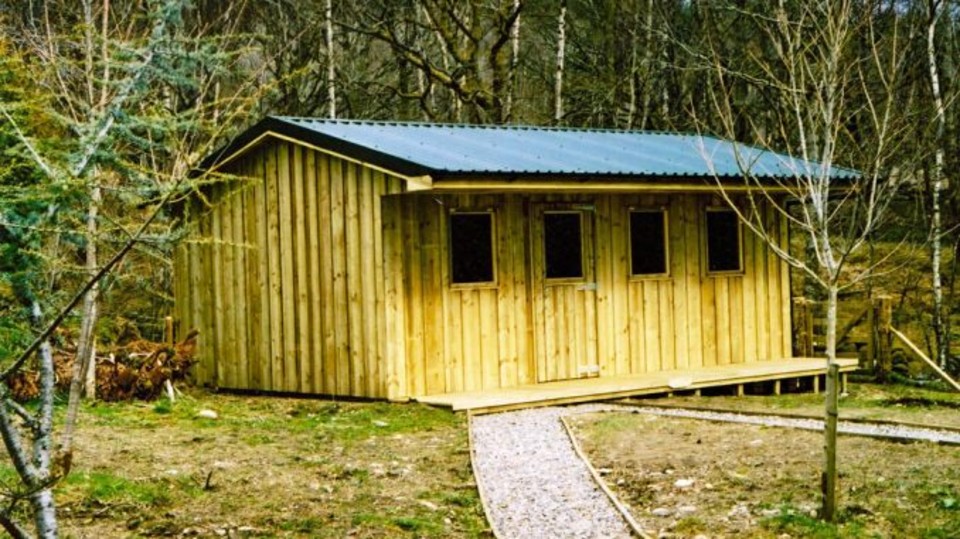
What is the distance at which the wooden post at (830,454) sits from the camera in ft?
21.4

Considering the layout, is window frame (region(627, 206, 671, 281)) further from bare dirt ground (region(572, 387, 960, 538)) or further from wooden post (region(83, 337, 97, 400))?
wooden post (region(83, 337, 97, 400))

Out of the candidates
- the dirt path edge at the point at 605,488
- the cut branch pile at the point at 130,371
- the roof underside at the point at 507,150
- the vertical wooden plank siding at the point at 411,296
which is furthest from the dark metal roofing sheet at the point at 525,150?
the cut branch pile at the point at 130,371

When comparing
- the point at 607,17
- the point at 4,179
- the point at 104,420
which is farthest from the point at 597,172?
the point at 607,17

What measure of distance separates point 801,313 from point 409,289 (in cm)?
636

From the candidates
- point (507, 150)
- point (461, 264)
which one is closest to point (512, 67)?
point (507, 150)

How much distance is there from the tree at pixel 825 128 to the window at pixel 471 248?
2.66m

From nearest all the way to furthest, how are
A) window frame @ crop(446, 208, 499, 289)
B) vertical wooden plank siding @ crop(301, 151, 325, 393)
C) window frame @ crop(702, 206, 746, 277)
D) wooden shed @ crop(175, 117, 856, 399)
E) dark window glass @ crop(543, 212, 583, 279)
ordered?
wooden shed @ crop(175, 117, 856, 399)
window frame @ crop(446, 208, 499, 289)
vertical wooden plank siding @ crop(301, 151, 325, 393)
dark window glass @ crop(543, 212, 583, 279)
window frame @ crop(702, 206, 746, 277)

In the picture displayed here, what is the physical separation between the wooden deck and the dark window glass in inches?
50.9

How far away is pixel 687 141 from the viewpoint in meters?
16.4

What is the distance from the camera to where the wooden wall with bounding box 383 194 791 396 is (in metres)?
12.0

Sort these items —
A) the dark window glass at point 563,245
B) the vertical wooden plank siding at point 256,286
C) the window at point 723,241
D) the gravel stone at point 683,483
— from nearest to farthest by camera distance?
the gravel stone at point 683,483, the dark window glass at point 563,245, the vertical wooden plank siding at point 256,286, the window at point 723,241

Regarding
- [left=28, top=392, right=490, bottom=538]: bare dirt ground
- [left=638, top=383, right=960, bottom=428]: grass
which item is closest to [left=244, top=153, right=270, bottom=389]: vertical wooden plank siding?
[left=28, top=392, right=490, bottom=538]: bare dirt ground

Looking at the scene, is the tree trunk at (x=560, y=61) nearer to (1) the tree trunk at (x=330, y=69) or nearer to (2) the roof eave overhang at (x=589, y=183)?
(1) the tree trunk at (x=330, y=69)

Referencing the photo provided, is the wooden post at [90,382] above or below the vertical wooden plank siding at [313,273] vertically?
below
